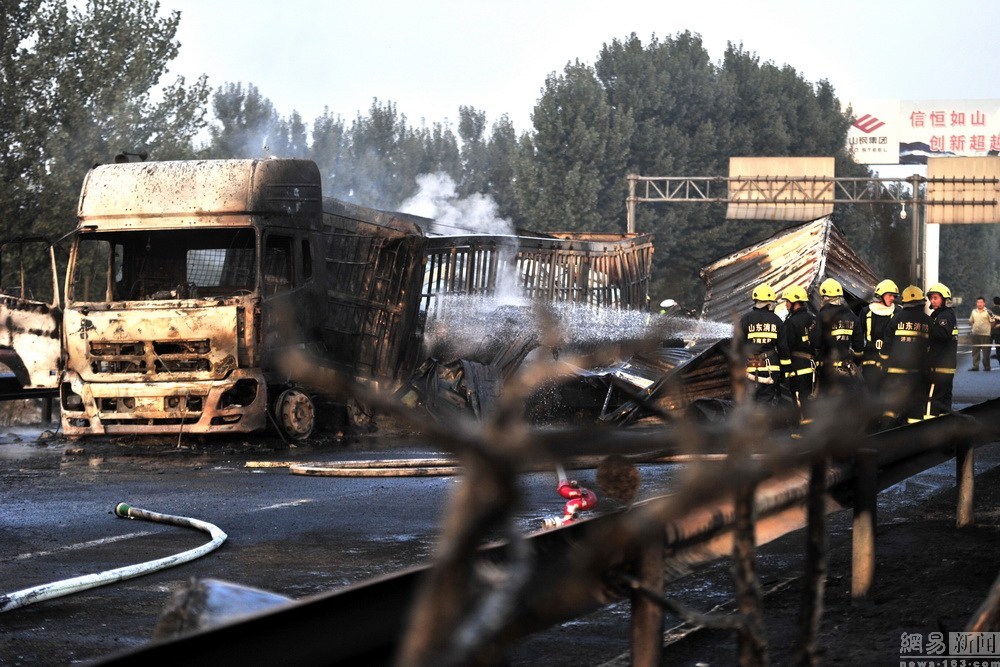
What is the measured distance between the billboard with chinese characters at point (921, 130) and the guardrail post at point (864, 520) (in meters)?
67.4

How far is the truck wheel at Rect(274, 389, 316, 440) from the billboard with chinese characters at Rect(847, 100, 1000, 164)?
5943cm

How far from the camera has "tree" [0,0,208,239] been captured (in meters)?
25.4

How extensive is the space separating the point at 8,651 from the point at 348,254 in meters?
11.2

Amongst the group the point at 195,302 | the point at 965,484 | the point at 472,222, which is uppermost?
the point at 472,222

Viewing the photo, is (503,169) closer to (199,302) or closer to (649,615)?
(199,302)

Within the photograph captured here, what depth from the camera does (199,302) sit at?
14.6 metres

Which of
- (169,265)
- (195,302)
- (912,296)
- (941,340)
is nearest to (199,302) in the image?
(195,302)

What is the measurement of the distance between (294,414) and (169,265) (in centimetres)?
236

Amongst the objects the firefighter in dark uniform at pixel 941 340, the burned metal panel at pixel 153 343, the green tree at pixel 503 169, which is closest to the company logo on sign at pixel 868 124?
the green tree at pixel 503 169

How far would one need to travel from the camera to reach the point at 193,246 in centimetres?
1559

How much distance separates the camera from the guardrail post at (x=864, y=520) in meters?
5.74

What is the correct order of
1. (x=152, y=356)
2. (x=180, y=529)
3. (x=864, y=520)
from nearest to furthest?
(x=864, y=520)
(x=180, y=529)
(x=152, y=356)

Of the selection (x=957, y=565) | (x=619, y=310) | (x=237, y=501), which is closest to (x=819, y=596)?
(x=957, y=565)

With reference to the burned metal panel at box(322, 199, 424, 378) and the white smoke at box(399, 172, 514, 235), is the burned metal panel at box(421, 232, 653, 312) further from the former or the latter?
the white smoke at box(399, 172, 514, 235)
